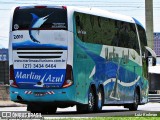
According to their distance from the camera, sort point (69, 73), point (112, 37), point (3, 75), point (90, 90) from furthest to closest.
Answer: point (3, 75) < point (112, 37) < point (90, 90) < point (69, 73)

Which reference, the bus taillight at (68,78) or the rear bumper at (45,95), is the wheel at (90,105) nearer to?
the rear bumper at (45,95)

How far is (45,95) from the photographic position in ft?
77.6

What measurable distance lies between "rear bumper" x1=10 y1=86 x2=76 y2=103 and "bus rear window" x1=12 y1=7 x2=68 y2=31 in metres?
2.27

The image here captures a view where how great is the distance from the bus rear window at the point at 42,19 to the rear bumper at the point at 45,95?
7.46ft

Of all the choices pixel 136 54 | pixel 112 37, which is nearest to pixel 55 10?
pixel 112 37

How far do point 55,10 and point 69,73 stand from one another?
2.38 metres

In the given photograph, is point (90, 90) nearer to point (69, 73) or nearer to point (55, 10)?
point (69, 73)

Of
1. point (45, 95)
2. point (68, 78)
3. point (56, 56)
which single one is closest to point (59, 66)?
point (56, 56)

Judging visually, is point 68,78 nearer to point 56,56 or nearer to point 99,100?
point 56,56

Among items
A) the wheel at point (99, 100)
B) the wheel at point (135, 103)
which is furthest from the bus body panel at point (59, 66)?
the wheel at point (135, 103)

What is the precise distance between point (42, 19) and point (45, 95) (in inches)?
109

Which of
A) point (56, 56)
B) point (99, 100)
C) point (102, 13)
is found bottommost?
point (99, 100)

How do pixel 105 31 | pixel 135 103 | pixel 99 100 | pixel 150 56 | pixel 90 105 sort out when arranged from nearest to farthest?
1. pixel 90 105
2. pixel 99 100
3. pixel 105 31
4. pixel 135 103
5. pixel 150 56

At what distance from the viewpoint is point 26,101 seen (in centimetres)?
2408
